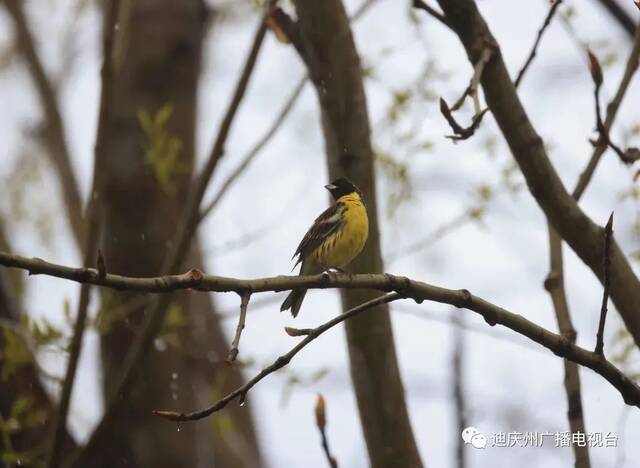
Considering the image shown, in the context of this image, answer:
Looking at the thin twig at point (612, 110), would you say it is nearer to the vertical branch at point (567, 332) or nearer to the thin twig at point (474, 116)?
the vertical branch at point (567, 332)

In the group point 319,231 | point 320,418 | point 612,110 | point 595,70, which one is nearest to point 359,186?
point 319,231

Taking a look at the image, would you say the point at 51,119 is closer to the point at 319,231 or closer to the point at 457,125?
the point at 319,231

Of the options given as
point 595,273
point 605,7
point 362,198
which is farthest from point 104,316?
point 605,7

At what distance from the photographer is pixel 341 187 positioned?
427cm

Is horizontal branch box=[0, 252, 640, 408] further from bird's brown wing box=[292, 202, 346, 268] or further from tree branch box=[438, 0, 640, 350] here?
bird's brown wing box=[292, 202, 346, 268]

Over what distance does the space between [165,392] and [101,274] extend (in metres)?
3.55

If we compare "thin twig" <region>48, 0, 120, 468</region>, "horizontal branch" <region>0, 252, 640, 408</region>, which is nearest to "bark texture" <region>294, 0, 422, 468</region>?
"thin twig" <region>48, 0, 120, 468</region>

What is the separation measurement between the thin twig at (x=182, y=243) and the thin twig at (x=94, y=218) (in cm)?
26

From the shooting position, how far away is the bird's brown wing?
14.2 feet

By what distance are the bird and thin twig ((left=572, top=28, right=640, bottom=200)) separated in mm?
959

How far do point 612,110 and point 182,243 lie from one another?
1.89 metres

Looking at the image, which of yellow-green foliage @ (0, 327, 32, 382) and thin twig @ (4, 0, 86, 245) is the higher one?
thin twig @ (4, 0, 86, 245)

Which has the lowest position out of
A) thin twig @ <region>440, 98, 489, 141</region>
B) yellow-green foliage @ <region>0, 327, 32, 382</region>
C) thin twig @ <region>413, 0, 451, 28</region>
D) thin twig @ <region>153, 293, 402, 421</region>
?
thin twig @ <region>153, 293, 402, 421</region>

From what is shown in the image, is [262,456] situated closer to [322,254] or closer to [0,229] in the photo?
[0,229]
